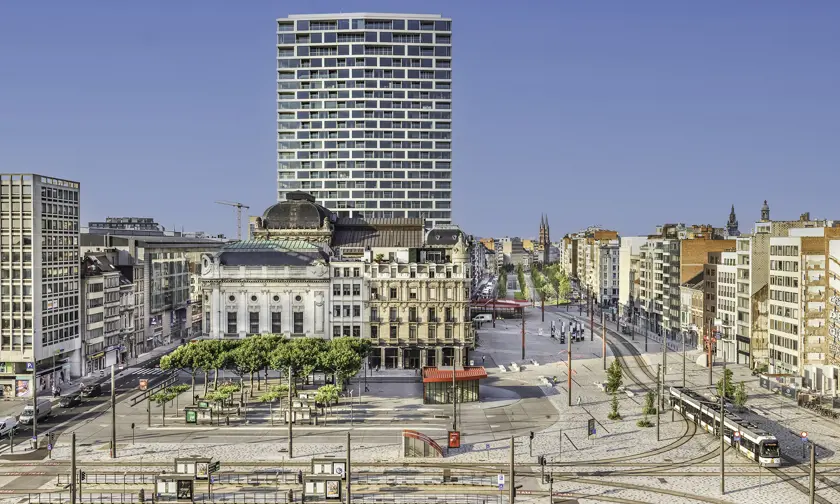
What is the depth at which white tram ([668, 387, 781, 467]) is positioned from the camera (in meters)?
68.1

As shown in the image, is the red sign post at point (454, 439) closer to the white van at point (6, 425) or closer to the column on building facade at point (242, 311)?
the white van at point (6, 425)

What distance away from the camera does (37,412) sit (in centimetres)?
8569

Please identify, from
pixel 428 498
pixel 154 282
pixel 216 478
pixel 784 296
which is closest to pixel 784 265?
pixel 784 296

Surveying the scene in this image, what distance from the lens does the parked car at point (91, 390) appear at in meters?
102

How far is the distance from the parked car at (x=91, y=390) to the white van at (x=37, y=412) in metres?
10.7

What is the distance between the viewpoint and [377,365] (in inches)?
4884

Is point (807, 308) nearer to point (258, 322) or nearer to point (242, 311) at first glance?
point (258, 322)

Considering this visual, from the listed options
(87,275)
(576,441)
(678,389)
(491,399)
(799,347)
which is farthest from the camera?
(87,275)

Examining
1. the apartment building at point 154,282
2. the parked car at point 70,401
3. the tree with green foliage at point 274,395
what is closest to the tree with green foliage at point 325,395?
the tree with green foliage at point 274,395

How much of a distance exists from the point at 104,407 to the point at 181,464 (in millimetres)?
39991

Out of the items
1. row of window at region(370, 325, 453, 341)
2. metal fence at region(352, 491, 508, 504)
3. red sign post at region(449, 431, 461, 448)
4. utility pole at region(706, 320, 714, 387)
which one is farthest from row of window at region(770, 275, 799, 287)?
metal fence at region(352, 491, 508, 504)

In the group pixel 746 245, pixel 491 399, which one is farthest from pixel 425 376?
pixel 746 245

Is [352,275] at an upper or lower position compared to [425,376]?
upper

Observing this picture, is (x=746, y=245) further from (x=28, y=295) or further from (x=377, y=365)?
(x=28, y=295)
